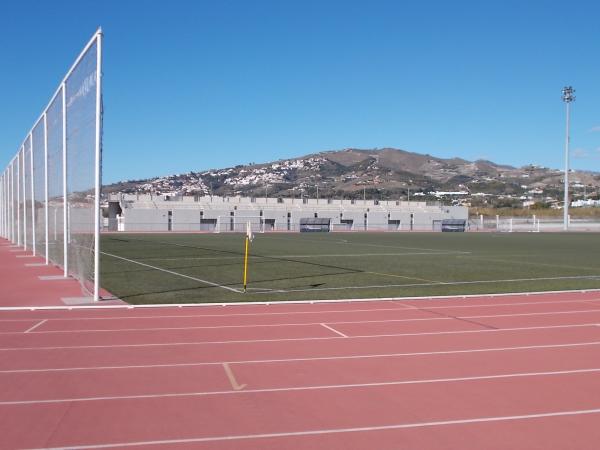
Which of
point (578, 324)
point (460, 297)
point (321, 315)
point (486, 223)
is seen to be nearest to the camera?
point (578, 324)

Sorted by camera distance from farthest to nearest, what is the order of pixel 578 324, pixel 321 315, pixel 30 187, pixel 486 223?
pixel 486 223 < pixel 30 187 < pixel 321 315 < pixel 578 324

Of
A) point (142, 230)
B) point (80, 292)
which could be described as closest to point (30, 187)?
point (80, 292)

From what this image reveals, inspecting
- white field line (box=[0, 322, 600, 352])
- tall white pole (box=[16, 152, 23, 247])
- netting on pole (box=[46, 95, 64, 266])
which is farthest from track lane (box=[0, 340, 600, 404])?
tall white pole (box=[16, 152, 23, 247])

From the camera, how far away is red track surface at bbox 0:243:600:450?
5.71 m

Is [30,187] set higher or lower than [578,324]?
higher

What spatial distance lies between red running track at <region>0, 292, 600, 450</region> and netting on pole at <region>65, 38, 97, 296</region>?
13.1ft

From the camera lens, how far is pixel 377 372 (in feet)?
26.1

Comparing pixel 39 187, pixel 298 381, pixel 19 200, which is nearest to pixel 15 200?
pixel 19 200

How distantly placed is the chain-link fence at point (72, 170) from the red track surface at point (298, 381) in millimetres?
3992

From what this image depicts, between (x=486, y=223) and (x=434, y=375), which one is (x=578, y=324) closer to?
(x=434, y=375)

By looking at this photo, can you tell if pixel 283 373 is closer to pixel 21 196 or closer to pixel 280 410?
pixel 280 410

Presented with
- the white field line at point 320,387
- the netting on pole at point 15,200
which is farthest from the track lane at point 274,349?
the netting on pole at point 15,200

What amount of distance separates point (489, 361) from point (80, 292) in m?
10.9

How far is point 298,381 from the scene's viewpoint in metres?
7.49
